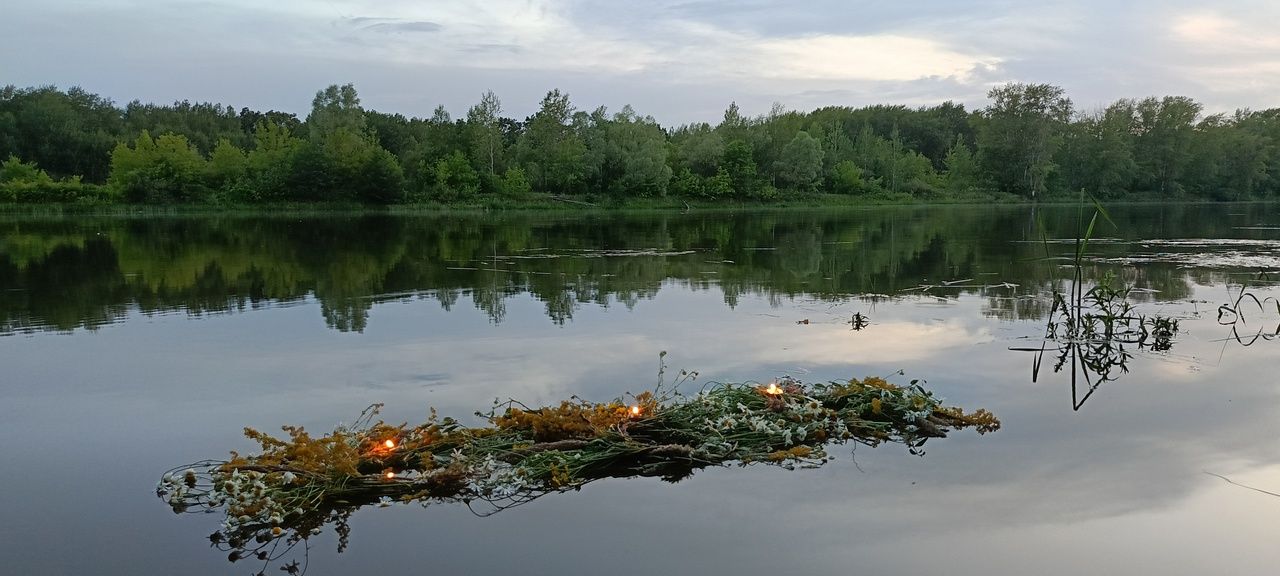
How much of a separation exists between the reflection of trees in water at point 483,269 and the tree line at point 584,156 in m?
28.0

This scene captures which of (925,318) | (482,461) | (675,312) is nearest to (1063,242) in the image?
(925,318)

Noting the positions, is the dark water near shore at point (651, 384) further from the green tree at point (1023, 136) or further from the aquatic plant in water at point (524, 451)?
the green tree at point (1023, 136)

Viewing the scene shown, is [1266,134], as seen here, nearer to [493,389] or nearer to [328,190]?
[328,190]

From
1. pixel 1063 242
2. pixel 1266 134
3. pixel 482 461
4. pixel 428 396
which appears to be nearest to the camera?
pixel 482 461

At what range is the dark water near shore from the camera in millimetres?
5246

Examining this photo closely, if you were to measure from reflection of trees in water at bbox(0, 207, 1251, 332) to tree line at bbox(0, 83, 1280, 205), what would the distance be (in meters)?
28.0

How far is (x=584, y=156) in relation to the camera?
219 ft

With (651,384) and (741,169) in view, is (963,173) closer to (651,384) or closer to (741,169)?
(741,169)

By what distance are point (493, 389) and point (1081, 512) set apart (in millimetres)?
5581

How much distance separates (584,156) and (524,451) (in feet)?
202

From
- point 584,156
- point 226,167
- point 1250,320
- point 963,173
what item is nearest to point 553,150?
point 584,156

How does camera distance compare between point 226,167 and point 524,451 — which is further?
point 226,167

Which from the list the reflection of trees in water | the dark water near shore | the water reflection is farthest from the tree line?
the water reflection

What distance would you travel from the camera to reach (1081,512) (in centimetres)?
575
